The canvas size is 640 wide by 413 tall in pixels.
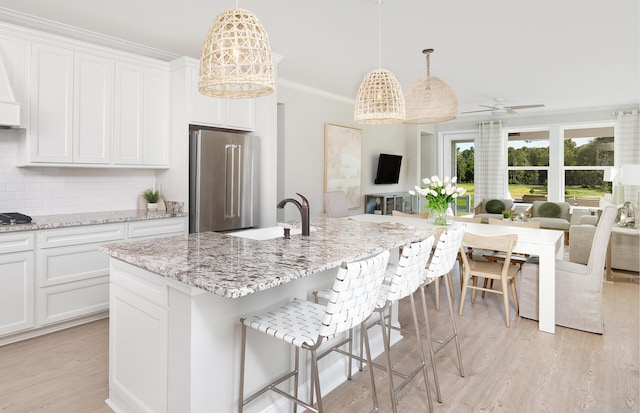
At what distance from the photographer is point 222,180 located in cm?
427

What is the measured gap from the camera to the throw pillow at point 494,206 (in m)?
8.37

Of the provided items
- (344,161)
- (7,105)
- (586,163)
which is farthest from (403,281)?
(586,163)

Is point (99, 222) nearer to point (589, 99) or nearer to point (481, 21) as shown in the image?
point (481, 21)

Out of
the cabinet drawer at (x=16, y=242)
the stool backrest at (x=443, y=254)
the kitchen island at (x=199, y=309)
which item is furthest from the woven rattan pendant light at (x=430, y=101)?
the cabinet drawer at (x=16, y=242)

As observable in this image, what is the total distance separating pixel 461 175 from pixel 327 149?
177 inches

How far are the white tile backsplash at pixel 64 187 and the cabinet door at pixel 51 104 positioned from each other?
296 mm

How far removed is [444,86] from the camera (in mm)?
3971

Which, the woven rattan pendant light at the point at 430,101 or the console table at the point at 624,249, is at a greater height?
the woven rattan pendant light at the point at 430,101

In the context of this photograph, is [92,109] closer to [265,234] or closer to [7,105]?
[7,105]

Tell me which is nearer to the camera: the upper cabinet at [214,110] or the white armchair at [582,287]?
the white armchair at [582,287]

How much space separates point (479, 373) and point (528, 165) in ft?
23.5

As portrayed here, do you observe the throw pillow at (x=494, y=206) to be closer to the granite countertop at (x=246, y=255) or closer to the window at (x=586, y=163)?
the window at (x=586, y=163)

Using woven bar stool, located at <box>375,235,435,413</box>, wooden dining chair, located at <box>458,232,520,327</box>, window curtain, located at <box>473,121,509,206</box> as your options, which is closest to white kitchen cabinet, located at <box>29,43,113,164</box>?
woven bar stool, located at <box>375,235,435,413</box>

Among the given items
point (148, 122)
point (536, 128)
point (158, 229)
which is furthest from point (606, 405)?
point (536, 128)
